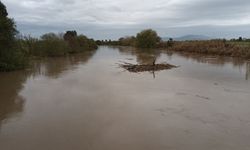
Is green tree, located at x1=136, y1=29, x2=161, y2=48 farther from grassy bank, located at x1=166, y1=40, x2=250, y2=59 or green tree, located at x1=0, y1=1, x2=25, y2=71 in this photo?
green tree, located at x1=0, y1=1, x2=25, y2=71

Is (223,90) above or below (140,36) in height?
below

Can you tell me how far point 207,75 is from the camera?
20547 millimetres

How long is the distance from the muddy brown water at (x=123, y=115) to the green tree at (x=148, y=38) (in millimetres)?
43479

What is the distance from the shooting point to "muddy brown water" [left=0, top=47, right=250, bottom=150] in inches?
305

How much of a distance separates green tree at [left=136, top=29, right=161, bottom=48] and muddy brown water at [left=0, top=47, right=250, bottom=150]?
1712 inches

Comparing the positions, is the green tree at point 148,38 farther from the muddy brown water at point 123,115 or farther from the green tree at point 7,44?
the muddy brown water at point 123,115

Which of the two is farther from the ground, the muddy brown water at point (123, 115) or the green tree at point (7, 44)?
the green tree at point (7, 44)

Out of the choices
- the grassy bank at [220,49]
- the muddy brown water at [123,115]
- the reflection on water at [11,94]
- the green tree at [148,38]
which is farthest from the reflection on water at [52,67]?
the green tree at [148,38]

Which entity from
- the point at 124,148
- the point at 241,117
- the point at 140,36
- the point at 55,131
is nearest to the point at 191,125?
the point at 241,117

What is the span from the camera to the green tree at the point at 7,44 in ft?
65.4

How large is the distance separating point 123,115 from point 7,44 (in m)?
13.7

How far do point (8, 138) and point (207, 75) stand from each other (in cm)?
1576

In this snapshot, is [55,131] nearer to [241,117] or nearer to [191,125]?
[191,125]

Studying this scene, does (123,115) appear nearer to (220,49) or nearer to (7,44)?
(7,44)
